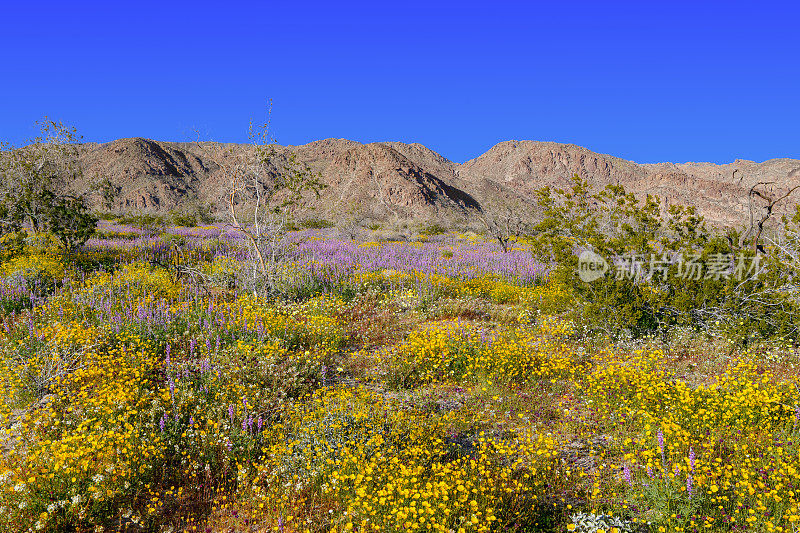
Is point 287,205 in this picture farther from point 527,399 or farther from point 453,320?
point 527,399

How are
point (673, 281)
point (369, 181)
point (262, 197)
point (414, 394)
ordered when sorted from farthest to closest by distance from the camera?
point (369, 181), point (262, 197), point (673, 281), point (414, 394)

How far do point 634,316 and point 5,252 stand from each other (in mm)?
16846

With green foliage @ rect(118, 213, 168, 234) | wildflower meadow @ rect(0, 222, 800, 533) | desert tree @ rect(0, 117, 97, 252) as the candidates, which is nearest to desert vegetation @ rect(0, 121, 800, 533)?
wildflower meadow @ rect(0, 222, 800, 533)

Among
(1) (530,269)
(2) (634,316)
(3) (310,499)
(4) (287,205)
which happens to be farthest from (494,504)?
(1) (530,269)

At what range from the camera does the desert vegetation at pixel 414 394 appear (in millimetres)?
3727

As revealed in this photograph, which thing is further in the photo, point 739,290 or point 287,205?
point 287,205

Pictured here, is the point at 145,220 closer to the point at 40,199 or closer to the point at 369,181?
the point at 40,199

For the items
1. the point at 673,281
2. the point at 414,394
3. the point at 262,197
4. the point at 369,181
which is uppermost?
the point at 369,181

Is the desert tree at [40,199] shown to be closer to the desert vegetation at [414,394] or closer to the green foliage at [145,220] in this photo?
the desert vegetation at [414,394]

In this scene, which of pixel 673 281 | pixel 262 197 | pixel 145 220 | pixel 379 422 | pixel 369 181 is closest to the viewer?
pixel 379 422

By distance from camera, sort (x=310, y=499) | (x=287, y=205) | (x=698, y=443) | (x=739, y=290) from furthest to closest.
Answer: (x=287, y=205) → (x=739, y=290) → (x=698, y=443) → (x=310, y=499)

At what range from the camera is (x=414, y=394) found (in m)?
5.83

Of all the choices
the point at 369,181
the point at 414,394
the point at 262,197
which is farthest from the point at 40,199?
the point at 369,181

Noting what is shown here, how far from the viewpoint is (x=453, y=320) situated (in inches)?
375
